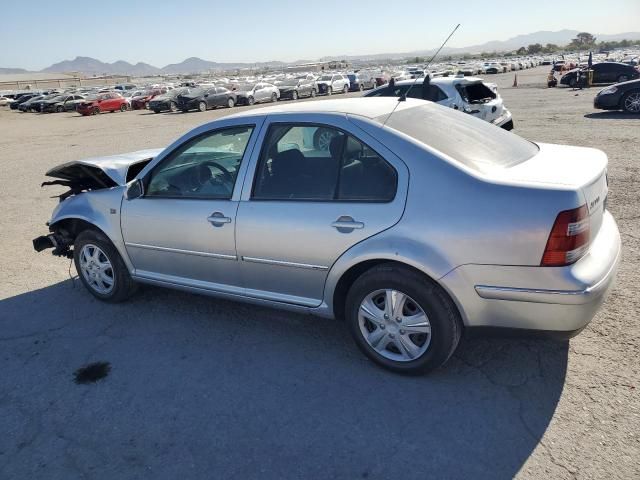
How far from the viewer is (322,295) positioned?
332cm

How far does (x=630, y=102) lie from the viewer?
1527cm

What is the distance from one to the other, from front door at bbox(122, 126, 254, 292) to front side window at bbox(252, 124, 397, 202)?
0.24 m

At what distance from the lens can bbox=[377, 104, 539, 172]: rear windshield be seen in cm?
305

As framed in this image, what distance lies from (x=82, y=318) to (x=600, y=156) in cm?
429

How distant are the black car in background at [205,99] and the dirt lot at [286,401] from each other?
96.1 feet

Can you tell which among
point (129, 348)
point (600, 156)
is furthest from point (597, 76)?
point (129, 348)

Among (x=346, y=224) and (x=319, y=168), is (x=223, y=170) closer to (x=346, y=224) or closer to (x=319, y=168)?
(x=319, y=168)

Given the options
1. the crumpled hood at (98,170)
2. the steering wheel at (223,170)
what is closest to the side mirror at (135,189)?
the crumpled hood at (98,170)

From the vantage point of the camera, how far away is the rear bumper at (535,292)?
2.63 metres

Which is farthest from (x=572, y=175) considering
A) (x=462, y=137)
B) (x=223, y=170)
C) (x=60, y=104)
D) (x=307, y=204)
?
(x=60, y=104)

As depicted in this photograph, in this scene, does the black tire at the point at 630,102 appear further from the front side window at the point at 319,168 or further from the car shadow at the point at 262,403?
the front side window at the point at 319,168

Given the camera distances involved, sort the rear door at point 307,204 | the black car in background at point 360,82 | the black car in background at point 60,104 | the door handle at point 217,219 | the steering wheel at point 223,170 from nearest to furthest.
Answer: the rear door at point 307,204
the door handle at point 217,219
the steering wheel at point 223,170
the black car in background at point 60,104
the black car in background at point 360,82

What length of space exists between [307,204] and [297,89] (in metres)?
36.9

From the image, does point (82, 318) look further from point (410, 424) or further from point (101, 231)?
point (410, 424)
